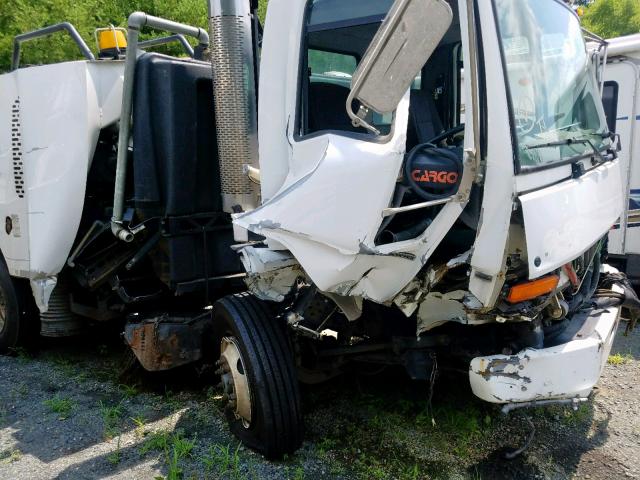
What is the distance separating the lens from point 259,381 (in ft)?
10.0

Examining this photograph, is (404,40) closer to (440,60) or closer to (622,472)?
(440,60)

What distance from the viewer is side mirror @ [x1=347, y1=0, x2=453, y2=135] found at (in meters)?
2.14

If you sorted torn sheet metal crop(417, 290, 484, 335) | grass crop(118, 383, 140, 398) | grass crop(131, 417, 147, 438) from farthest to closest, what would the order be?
→ grass crop(118, 383, 140, 398), grass crop(131, 417, 147, 438), torn sheet metal crop(417, 290, 484, 335)

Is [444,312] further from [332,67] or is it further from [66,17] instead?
[66,17]

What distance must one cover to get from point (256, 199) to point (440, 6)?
1587 millimetres

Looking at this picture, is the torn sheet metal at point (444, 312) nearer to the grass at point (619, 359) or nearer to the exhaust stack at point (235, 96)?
the exhaust stack at point (235, 96)

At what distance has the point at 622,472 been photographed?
310 cm

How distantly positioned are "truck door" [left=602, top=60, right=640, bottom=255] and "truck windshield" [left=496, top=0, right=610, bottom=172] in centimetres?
316

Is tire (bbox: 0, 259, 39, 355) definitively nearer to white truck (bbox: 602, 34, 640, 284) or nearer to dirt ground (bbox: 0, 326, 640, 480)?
dirt ground (bbox: 0, 326, 640, 480)

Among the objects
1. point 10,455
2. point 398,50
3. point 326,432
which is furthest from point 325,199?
point 10,455

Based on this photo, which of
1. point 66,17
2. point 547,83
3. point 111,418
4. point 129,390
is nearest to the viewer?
point 547,83

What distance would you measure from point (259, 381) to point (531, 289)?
1.41m

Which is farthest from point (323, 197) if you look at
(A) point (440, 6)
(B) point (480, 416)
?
(B) point (480, 416)

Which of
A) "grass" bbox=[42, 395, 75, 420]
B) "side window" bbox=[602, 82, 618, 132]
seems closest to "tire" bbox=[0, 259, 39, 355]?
"grass" bbox=[42, 395, 75, 420]
